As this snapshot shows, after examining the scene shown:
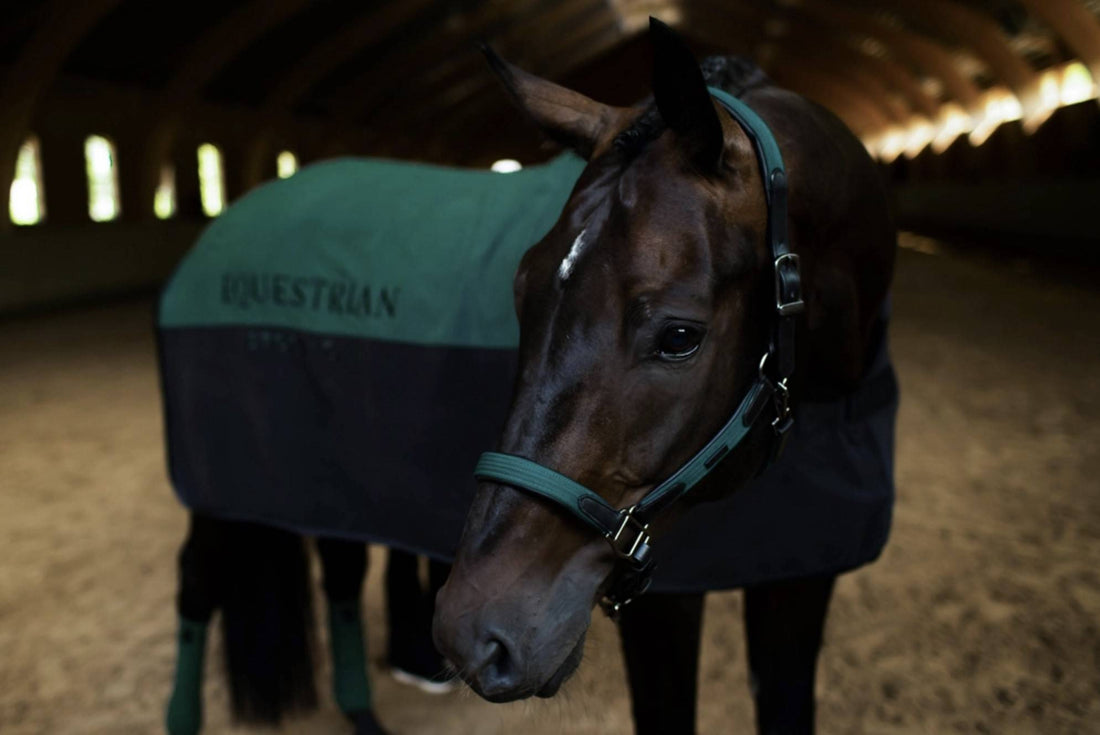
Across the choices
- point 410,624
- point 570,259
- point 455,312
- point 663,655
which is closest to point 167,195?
point 410,624

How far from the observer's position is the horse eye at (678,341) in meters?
1.24

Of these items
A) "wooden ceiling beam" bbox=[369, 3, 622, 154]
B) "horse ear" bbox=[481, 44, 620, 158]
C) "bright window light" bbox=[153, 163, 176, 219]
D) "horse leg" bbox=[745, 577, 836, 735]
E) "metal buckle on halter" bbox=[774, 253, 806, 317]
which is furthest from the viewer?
"wooden ceiling beam" bbox=[369, 3, 622, 154]

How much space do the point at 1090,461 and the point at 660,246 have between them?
15.4 feet

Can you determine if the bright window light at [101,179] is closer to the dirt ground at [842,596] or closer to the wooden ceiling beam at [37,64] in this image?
the wooden ceiling beam at [37,64]

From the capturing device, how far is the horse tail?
2770 mm

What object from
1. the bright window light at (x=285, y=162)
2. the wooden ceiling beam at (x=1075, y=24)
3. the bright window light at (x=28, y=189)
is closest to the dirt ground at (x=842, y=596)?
the bright window light at (x=28, y=189)

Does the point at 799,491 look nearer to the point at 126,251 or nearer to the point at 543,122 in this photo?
the point at 543,122

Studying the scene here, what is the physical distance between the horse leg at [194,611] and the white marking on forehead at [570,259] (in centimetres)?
181

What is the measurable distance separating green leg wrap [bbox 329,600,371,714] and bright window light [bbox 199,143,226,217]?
46.7 feet


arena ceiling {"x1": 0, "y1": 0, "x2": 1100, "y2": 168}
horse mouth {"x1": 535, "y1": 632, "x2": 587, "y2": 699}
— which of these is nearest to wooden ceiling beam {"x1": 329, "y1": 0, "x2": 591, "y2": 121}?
arena ceiling {"x1": 0, "y1": 0, "x2": 1100, "y2": 168}

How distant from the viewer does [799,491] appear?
187 centimetres

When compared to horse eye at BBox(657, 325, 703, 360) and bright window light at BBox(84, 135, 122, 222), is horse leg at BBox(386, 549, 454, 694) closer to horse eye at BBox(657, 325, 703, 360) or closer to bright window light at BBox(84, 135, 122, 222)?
horse eye at BBox(657, 325, 703, 360)

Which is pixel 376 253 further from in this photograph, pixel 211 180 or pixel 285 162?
pixel 285 162

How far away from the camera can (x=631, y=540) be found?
1260 mm
